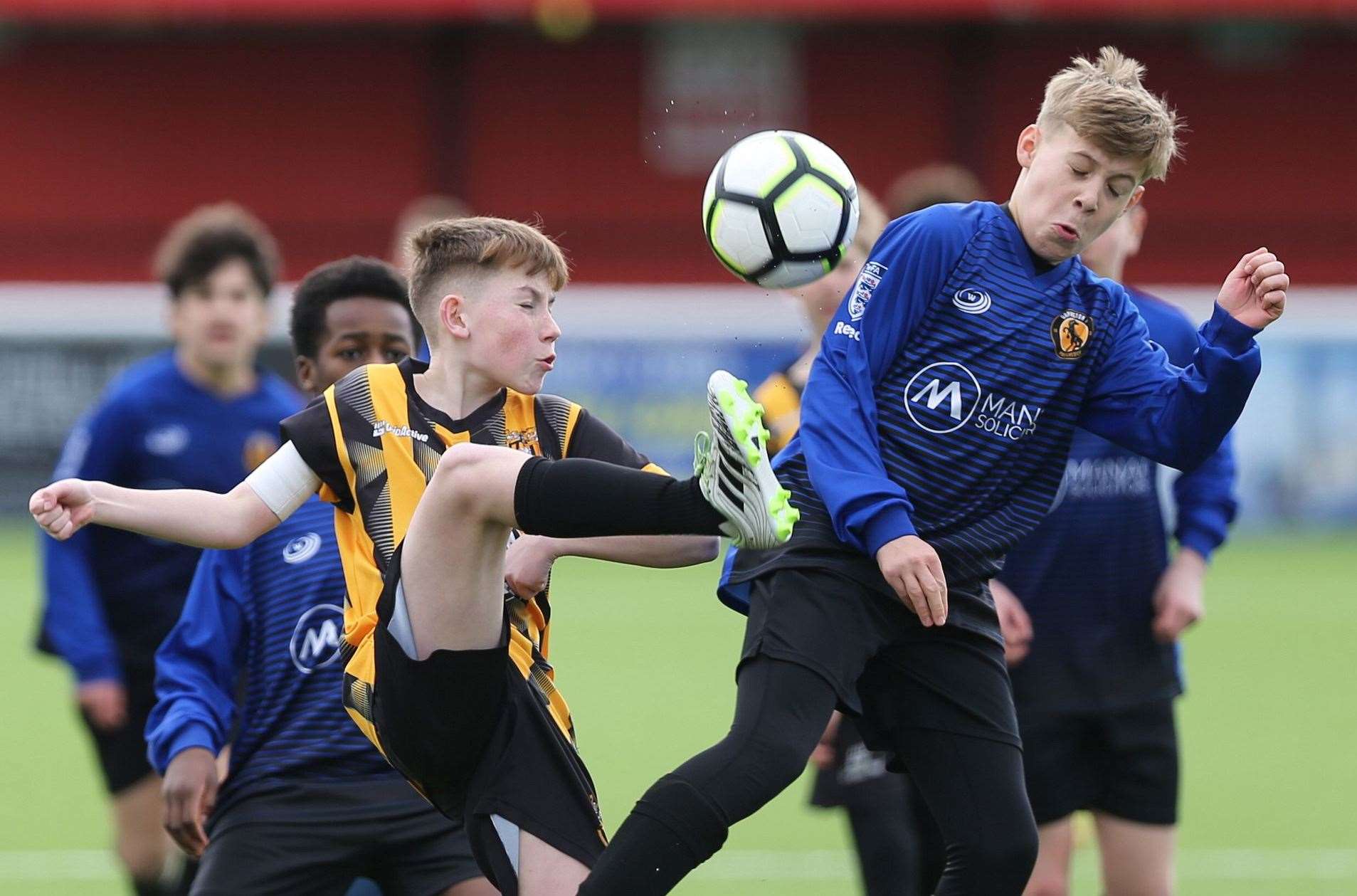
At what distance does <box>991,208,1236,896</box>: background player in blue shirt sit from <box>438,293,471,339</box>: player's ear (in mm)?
1704

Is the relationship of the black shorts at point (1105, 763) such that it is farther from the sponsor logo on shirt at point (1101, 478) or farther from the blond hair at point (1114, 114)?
the blond hair at point (1114, 114)

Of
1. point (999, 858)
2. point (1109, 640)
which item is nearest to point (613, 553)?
point (999, 858)

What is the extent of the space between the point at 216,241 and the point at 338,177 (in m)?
17.1

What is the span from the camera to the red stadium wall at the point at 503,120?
2270 cm

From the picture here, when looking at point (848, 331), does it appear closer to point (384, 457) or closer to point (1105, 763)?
point (384, 457)

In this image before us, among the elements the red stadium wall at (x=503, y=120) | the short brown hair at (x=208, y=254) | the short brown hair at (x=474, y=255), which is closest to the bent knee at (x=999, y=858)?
the short brown hair at (x=474, y=255)

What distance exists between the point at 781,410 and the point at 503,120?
18.0 metres

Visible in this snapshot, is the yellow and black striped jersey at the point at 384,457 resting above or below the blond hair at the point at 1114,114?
below

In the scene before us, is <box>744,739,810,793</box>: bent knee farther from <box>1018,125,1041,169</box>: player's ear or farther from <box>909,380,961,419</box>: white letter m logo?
<box>1018,125,1041,169</box>: player's ear

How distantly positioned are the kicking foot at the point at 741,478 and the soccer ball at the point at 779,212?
0.65 meters

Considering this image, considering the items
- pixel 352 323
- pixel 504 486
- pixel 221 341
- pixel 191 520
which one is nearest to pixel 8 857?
pixel 221 341

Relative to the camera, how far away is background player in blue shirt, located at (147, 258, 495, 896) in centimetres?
416

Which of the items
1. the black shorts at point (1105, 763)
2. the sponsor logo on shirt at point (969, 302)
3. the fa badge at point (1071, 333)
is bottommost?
the black shorts at point (1105, 763)

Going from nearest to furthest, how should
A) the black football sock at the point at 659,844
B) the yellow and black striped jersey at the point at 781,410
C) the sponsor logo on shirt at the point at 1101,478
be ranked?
the black football sock at the point at 659,844 < the sponsor logo on shirt at the point at 1101,478 < the yellow and black striped jersey at the point at 781,410
